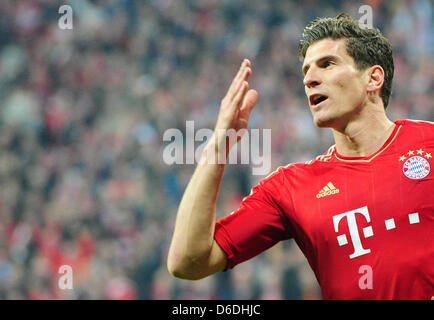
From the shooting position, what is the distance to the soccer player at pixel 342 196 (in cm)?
240

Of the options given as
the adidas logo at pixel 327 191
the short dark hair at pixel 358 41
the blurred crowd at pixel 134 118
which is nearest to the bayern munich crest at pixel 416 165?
the adidas logo at pixel 327 191

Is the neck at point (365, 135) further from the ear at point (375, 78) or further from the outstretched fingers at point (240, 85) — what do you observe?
the outstretched fingers at point (240, 85)

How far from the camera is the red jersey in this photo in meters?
2.38

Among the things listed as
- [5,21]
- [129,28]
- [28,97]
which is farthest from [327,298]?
[5,21]

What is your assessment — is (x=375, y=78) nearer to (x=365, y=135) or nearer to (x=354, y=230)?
(x=365, y=135)

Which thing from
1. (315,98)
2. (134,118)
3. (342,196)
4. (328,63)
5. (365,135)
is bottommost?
(342,196)

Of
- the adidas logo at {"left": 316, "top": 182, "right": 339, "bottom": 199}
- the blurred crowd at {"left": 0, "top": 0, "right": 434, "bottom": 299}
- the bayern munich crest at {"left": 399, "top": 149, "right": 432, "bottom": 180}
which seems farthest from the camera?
the blurred crowd at {"left": 0, "top": 0, "right": 434, "bottom": 299}

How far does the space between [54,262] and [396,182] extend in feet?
16.5

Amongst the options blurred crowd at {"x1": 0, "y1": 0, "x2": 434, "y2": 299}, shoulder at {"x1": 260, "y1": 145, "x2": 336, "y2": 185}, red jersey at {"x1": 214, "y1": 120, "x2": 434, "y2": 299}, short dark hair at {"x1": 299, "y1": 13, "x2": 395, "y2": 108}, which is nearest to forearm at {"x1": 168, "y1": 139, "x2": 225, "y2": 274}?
red jersey at {"x1": 214, "y1": 120, "x2": 434, "y2": 299}

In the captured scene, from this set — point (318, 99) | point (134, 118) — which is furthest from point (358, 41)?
point (134, 118)

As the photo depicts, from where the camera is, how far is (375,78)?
2.87m

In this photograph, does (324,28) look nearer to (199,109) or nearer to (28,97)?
(199,109)

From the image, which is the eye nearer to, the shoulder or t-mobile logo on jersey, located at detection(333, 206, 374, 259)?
the shoulder

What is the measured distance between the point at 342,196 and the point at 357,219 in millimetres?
131
